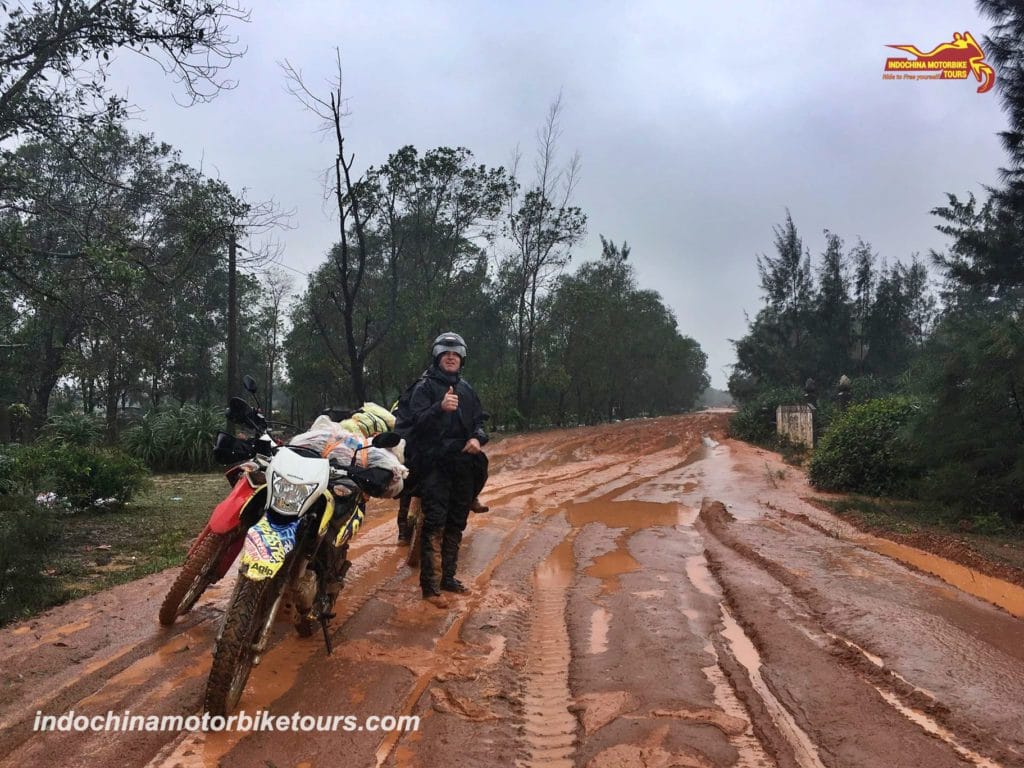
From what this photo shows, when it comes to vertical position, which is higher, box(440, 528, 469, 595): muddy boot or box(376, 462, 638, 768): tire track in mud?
box(440, 528, 469, 595): muddy boot

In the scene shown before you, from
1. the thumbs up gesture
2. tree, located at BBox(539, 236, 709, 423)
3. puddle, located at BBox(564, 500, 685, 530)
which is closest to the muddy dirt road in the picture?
the thumbs up gesture

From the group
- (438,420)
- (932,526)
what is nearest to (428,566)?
(438,420)

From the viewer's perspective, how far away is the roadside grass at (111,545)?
4.95 meters

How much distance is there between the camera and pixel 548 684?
3.54 metres

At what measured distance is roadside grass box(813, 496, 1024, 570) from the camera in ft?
22.4

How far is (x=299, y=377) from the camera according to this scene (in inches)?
1271

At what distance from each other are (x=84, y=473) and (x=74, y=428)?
6237 mm

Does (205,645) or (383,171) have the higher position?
(383,171)

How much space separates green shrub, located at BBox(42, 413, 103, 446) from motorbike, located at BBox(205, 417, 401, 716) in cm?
1136

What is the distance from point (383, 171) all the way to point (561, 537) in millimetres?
19794

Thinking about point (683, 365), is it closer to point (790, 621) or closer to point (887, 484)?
point (887, 484)

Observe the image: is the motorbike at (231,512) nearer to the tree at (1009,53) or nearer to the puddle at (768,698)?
the puddle at (768,698)

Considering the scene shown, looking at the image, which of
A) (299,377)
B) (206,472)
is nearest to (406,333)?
(299,377)
